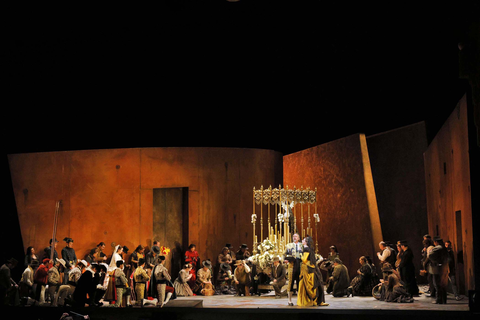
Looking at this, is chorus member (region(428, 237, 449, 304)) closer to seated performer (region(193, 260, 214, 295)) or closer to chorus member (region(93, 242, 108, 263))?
seated performer (region(193, 260, 214, 295))

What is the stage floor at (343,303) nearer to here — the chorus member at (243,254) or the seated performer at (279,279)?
the seated performer at (279,279)

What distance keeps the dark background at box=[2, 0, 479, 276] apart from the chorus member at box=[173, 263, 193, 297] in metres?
4.66

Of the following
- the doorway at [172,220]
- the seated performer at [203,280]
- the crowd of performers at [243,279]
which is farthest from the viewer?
the doorway at [172,220]

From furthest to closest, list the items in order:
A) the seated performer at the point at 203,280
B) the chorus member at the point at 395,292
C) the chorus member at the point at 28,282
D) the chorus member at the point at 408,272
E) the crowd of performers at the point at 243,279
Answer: the seated performer at the point at 203,280
the chorus member at the point at 28,282
the chorus member at the point at 408,272
the chorus member at the point at 395,292
the crowd of performers at the point at 243,279

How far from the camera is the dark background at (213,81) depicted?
13141mm

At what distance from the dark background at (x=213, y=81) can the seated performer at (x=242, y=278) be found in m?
5.61

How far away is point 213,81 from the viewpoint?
16.3 meters

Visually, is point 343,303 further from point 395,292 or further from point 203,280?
point 203,280

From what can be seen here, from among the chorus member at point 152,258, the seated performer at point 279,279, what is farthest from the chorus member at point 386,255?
the chorus member at point 152,258

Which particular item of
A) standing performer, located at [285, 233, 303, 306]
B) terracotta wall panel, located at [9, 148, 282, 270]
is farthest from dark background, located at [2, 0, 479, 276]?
standing performer, located at [285, 233, 303, 306]

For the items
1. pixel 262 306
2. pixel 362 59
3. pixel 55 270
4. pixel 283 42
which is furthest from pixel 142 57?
pixel 262 306

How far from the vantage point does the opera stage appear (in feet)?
25.0

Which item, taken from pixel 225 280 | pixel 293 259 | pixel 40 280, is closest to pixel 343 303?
pixel 293 259

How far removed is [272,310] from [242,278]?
104 inches
